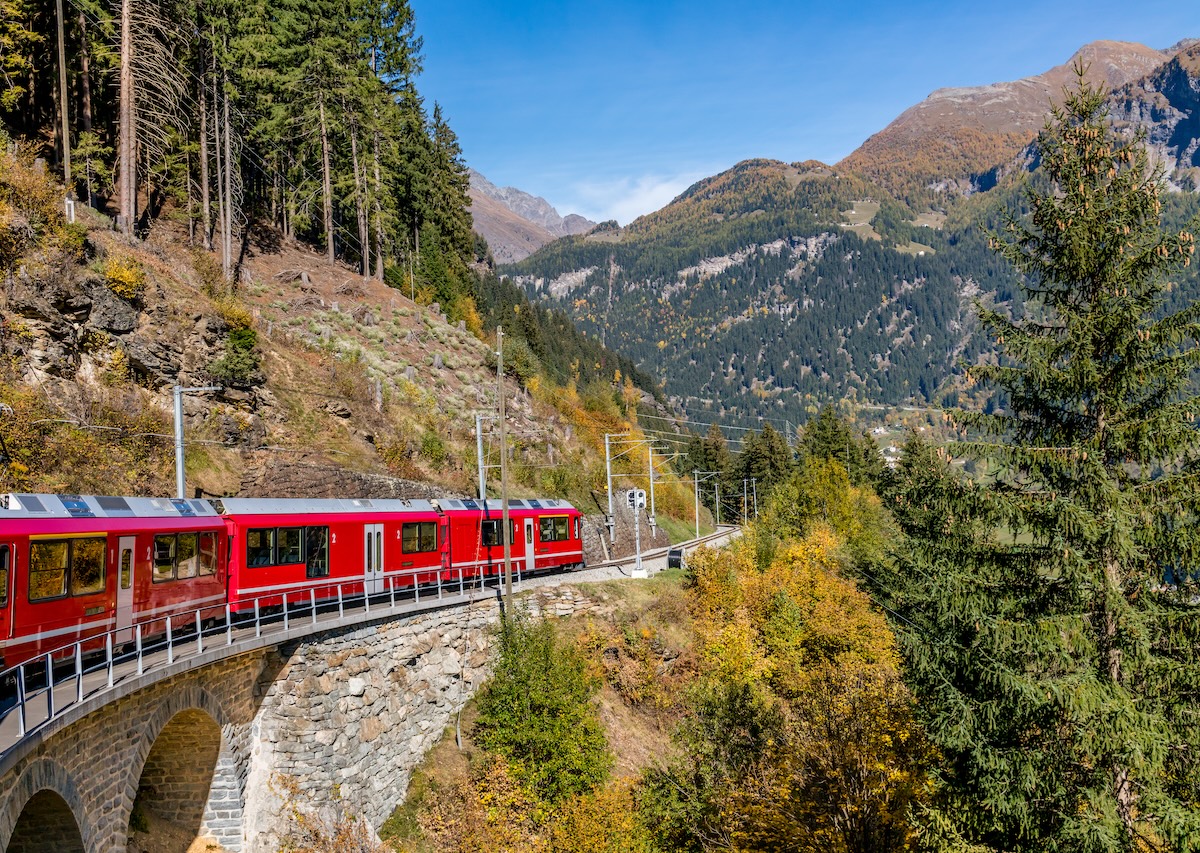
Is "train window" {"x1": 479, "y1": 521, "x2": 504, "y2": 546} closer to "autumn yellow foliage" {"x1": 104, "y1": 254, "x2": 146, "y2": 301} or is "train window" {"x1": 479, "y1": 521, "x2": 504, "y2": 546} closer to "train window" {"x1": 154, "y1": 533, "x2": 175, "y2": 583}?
"train window" {"x1": 154, "y1": 533, "x2": 175, "y2": 583}

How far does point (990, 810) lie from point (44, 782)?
44.9 ft

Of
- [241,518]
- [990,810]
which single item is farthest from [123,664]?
[990,810]

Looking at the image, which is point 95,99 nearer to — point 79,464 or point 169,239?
point 169,239

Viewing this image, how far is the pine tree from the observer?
37.7ft

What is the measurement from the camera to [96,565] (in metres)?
14.9

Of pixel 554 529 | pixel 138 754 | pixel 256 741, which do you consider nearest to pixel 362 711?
pixel 256 741

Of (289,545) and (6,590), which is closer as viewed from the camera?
(6,590)

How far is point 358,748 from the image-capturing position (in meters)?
20.7

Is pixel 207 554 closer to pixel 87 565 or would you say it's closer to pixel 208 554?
pixel 208 554

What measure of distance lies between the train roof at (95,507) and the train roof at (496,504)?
1028 centimetres

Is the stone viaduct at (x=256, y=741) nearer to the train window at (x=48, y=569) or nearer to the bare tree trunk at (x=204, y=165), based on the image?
the train window at (x=48, y=569)

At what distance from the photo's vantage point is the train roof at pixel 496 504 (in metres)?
29.0

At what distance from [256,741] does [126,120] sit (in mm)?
28069

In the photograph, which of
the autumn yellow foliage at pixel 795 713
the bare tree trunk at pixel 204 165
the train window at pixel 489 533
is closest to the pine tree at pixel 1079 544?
the autumn yellow foliage at pixel 795 713
